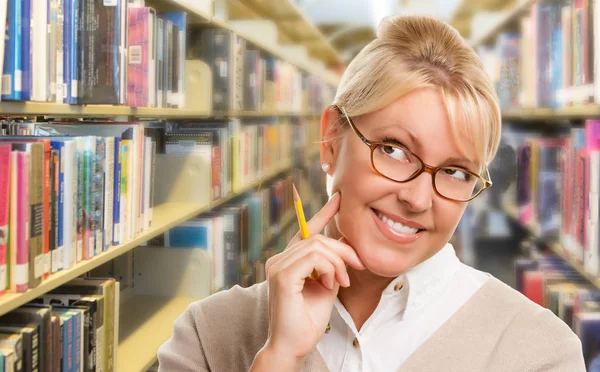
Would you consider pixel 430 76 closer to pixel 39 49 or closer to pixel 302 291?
pixel 302 291

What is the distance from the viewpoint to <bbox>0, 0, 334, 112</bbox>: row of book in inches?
45.9

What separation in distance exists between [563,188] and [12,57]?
180 cm

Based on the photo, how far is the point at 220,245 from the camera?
8.95 feet

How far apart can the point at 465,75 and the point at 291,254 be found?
1.26 feet

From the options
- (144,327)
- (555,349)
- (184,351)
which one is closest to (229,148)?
(144,327)

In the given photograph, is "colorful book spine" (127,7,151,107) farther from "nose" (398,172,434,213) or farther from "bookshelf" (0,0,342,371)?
"nose" (398,172,434,213)

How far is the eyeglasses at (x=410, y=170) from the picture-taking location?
0.94 meters

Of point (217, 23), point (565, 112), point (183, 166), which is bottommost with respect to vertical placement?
point (183, 166)

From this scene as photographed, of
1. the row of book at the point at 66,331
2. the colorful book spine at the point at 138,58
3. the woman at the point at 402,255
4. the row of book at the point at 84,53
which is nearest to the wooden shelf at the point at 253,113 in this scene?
the row of book at the point at 84,53

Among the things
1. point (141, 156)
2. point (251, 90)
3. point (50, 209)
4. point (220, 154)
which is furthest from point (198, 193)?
point (50, 209)

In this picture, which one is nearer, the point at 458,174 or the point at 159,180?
the point at 458,174

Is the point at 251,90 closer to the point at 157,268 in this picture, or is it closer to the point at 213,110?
the point at 213,110

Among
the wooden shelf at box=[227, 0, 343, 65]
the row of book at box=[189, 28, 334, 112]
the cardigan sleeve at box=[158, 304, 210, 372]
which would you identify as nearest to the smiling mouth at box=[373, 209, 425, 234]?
the cardigan sleeve at box=[158, 304, 210, 372]

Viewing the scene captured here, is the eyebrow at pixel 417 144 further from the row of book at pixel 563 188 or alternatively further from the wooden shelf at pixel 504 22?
the wooden shelf at pixel 504 22
